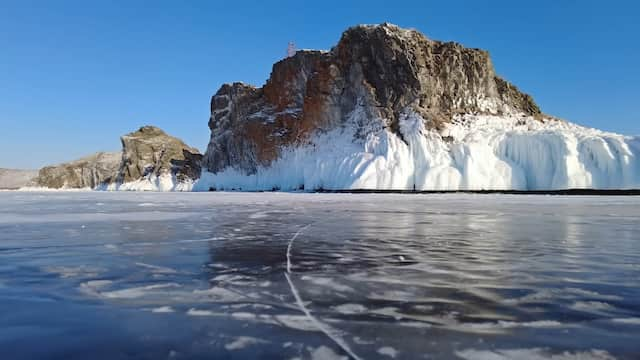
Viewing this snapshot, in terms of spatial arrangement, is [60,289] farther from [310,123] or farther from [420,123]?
[310,123]

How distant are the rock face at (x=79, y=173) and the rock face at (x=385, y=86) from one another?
381ft

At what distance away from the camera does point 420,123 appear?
52406mm

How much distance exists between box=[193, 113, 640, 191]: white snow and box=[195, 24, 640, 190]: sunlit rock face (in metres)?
0.11

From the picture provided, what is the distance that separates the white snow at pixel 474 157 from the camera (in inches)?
1625

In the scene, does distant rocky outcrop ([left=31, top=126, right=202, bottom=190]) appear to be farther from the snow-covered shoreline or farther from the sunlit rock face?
the snow-covered shoreline

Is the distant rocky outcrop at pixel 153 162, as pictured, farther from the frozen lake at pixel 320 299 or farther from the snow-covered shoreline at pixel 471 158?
the frozen lake at pixel 320 299

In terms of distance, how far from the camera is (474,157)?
1873 inches

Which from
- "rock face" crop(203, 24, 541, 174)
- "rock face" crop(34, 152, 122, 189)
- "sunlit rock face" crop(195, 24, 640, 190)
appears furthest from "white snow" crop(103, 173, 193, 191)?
"rock face" crop(203, 24, 541, 174)

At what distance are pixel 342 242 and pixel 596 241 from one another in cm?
471

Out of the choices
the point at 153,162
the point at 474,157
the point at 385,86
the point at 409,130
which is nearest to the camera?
the point at 474,157

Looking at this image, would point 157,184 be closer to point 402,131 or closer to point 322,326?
point 402,131

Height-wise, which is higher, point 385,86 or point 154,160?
point 385,86

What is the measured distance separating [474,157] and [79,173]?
157 meters

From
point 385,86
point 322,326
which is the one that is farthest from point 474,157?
point 322,326
